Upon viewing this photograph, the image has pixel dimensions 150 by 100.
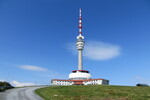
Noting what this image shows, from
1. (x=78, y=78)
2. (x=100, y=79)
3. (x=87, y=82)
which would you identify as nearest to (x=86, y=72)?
(x=78, y=78)

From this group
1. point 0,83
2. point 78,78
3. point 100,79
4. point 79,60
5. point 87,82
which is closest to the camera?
point 0,83

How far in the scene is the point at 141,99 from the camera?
27609mm

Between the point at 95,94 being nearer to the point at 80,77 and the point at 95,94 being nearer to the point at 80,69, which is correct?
the point at 80,77

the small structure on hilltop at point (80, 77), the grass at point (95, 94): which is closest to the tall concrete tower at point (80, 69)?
the small structure on hilltop at point (80, 77)

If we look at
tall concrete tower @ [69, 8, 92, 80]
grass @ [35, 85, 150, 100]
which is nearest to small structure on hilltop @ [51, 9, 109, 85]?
tall concrete tower @ [69, 8, 92, 80]

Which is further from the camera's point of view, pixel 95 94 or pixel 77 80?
pixel 77 80

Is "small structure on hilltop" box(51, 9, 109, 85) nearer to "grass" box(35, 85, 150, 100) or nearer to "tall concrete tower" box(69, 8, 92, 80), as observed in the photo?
"tall concrete tower" box(69, 8, 92, 80)

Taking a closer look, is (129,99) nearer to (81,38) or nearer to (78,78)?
(78,78)

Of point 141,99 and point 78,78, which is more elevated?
point 78,78

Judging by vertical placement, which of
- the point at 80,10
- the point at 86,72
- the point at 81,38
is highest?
the point at 80,10

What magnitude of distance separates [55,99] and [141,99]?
1310 centimetres

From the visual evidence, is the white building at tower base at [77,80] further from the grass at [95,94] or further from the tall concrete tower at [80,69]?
the grass at [95,94]

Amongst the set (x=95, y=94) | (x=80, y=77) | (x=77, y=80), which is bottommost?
(x=95, y=94)

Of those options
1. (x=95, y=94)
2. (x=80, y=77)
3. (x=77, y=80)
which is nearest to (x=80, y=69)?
(x=80, y=77)
